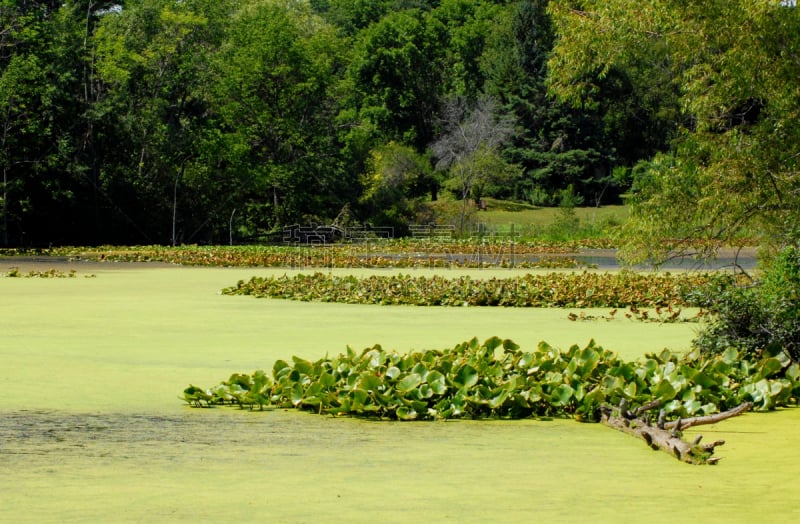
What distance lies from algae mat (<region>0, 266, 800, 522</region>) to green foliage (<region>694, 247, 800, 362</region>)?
1347 mm

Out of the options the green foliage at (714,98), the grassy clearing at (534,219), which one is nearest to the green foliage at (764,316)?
the green foliage at (714,98)

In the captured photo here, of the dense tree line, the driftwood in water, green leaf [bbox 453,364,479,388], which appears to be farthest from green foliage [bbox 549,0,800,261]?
the dense tree line

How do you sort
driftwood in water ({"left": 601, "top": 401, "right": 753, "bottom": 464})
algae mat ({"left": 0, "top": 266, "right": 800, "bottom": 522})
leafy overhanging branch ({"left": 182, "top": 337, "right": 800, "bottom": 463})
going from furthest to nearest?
leafy overhanging branch ({"left": 182, "top": 337, "right": 800, "bottom": 463}) < driftwood in water ({"left": 601, "top": 401, "right": 753, "bottom": 464}) < algae mat ({"left": 0, "top": 266, "right": 800, "bottom": 522})

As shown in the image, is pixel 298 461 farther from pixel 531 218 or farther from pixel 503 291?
pixel 531 218

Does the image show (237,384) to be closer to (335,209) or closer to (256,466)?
(256,466)

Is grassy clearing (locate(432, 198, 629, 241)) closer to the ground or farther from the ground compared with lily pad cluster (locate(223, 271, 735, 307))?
farther from the ground

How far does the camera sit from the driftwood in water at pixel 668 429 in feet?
22.2

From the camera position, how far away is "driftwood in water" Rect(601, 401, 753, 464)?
6.77 metres

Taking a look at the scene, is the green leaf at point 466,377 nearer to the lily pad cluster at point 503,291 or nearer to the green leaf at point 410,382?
the green leaf at point 410,382

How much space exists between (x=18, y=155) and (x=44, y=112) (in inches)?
67.1

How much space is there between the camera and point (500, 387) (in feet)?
28.1

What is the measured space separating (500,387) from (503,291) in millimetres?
10060

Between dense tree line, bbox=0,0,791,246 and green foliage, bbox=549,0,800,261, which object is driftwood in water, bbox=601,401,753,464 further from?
dense tree line, bbox=0,0,791,246

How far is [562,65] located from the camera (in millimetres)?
13297
